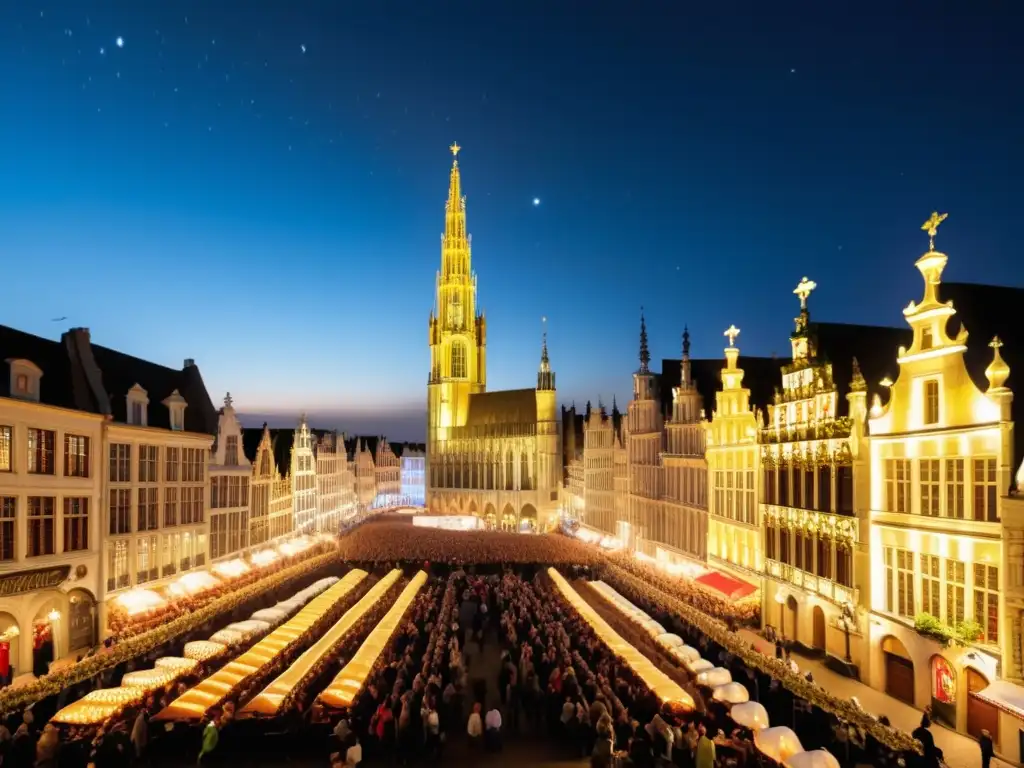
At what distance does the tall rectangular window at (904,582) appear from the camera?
23.7 metres

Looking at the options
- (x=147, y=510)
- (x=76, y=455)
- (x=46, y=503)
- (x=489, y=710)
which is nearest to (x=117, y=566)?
(x=147, y=510)

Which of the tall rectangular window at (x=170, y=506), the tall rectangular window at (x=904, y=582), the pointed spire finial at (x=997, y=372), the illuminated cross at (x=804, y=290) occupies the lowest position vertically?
the tall rectangular window at (x=904, y=582)

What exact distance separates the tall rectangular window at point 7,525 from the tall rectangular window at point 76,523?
9.65ft

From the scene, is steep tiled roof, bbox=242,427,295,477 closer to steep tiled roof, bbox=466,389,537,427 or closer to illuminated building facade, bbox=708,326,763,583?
illuminated building facade, bbox=708,326,763,583

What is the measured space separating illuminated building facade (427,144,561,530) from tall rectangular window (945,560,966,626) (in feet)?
264

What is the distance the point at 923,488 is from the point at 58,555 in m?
29.3

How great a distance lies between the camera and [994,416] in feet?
67.3

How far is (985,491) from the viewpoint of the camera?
20672 millimetres

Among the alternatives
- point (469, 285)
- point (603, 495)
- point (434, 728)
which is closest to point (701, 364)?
point (603, 495)

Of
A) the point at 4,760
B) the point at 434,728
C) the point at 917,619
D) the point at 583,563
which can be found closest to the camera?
the point at 4,760

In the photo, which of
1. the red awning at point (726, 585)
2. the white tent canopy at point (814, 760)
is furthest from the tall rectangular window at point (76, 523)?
the red awning at point (726, 585)

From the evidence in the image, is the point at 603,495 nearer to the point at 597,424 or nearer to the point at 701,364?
the point at 597,424

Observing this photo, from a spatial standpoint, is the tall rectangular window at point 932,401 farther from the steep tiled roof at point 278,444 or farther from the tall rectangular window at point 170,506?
the steep tiled roof at point 278,444

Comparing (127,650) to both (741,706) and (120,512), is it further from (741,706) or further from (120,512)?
(741,706)
